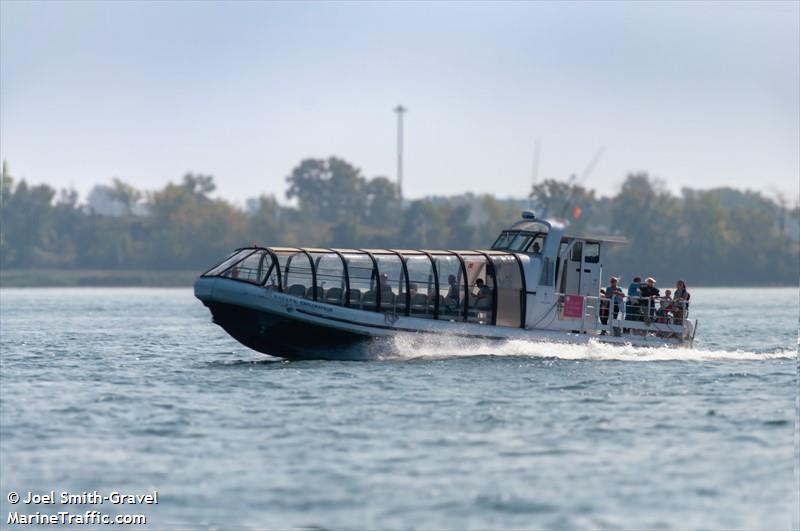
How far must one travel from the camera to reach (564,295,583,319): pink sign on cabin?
4222cm

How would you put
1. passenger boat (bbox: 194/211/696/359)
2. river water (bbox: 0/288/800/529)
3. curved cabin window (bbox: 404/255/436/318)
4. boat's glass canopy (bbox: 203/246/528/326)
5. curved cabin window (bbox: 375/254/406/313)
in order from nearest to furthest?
river water (bbox: 0/288/800/529), passenger boat (bbox: 194/211/696/359), boat's glass canopy (bbox: 203/246/528/326), curved cabin window (bbox: 375/254/406/313), curved cabin window (bbox: 404/255/436/318)

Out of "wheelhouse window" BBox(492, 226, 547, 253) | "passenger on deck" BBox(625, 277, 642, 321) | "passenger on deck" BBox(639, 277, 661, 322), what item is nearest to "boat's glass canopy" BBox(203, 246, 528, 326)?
"wheelhouse window" BBox(492, 226, 547, 253)

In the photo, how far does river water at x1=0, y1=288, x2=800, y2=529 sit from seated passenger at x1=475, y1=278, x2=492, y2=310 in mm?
1573

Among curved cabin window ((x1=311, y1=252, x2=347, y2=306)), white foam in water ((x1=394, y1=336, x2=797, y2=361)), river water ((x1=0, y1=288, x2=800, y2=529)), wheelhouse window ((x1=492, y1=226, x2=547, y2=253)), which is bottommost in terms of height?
river water ((x1=0, y1=288, x2=800, y2=529))

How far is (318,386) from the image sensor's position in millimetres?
33000

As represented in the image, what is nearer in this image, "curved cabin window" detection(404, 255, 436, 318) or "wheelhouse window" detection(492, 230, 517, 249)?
"curved cabin window" detection(404, 255, 436, 318)

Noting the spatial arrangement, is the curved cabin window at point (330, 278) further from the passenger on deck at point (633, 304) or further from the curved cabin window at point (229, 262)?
the passenger on deck at point (633, 304)

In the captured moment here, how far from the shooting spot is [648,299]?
140ft

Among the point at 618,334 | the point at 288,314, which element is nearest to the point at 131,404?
the point at 288,314

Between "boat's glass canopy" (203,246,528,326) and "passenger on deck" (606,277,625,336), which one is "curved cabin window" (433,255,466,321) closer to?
"boat's glass canopy" (203,246,528,326)

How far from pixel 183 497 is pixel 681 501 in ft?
25.4

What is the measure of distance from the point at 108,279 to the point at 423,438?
15825 cm

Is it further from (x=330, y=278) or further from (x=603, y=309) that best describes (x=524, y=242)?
(x=330, y=278)

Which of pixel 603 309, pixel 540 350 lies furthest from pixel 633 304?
pixel 540 350
